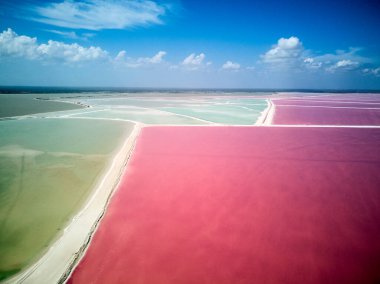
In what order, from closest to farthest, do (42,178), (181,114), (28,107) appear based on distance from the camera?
1. (42,178)
2. (181,114)
3. (28,107)

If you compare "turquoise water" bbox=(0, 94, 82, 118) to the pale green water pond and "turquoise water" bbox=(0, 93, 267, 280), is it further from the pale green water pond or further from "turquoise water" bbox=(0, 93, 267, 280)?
the pale green water pond

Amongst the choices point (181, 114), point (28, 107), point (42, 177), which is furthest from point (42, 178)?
point (28, 107)

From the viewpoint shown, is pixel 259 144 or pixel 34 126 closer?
pixel 259 144

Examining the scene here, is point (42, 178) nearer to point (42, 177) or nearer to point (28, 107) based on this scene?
point (42, 177)

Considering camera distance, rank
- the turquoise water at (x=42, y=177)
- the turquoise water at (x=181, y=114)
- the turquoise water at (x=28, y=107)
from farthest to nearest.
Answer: the turquoise water at (x=28, y=107) < the turquoise water at (x=181, y=114) < the turquoise water at (x=42, y=177)

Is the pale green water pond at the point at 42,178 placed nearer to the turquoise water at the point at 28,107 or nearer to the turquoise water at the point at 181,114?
the turquoise water at the point at 181,114

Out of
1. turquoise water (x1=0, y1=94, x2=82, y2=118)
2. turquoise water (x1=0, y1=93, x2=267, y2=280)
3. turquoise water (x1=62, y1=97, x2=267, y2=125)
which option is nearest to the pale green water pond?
turquoise water (x1=0, y1=93, x2=267, y2=280)

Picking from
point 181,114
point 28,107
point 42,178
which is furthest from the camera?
point 28,107

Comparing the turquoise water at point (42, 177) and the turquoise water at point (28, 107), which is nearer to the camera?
the turquoise water at point (42, 177)

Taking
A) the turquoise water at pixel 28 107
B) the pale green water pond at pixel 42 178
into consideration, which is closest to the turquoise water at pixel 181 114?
the turquoise water at pixel 28 107

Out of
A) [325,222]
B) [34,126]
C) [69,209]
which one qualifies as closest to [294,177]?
[325,222]

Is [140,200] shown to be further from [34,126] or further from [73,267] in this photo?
[34,126]
